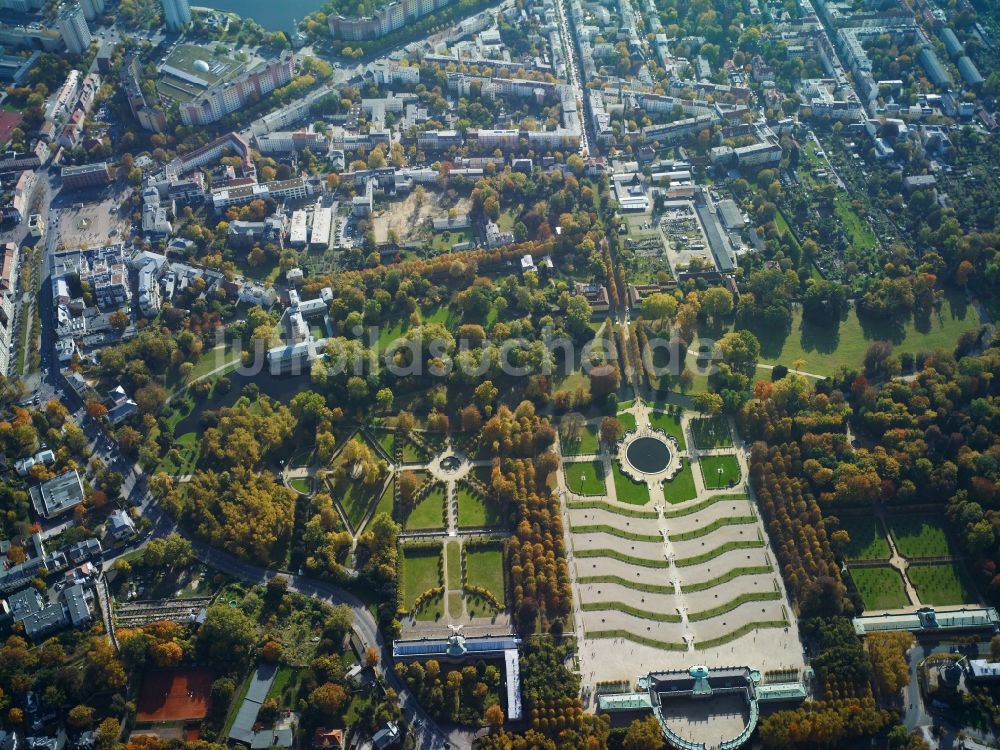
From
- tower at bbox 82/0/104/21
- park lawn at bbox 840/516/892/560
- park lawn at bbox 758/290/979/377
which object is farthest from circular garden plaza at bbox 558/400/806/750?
tower at bbox 82/0/104/21

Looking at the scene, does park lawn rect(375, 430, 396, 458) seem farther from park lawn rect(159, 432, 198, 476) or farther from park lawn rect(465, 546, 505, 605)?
park lawn rect(159, 432, 198, 476)

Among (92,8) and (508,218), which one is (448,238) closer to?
(508,218)

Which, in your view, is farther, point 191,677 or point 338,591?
point 338,591

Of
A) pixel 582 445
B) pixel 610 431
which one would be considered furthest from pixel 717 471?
pixel 582 445

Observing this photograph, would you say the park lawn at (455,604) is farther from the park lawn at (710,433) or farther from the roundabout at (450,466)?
the park lawn at (710,433)

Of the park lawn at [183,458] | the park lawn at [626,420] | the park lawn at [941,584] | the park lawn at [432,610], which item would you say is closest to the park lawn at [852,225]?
the park lawn at [626,420]

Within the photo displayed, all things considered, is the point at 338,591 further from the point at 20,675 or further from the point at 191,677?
the point at 20,675

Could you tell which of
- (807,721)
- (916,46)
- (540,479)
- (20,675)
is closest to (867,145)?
(916,46)
